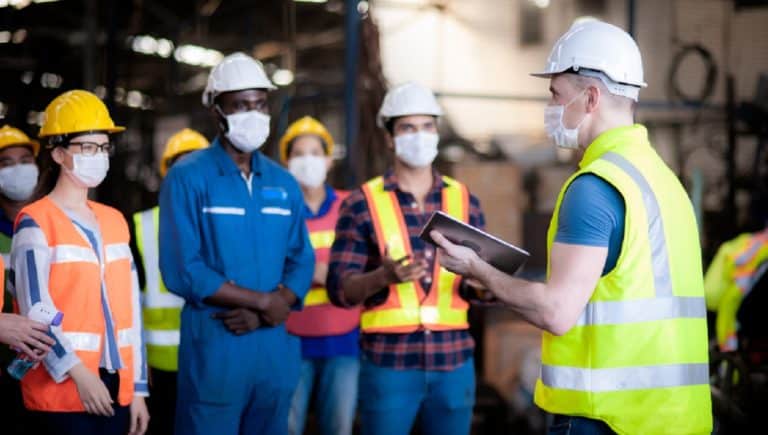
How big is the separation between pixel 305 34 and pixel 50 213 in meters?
15.8

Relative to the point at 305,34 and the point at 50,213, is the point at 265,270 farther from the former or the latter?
the point at 305,34

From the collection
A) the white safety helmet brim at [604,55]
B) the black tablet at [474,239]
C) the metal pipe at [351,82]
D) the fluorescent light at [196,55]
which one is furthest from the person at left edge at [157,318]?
the fluorescent light at [196,55]

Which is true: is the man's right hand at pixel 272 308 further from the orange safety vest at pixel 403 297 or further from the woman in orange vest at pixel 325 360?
the woman in orange vest at pixel 325 360

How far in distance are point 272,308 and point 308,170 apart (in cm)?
164

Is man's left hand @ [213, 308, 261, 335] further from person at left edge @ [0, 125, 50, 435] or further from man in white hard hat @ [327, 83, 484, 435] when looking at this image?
person at left edge @ [0, 125, 50, 435]

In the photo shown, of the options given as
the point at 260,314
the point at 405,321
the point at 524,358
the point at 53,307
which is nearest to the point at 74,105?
the point at 53,307

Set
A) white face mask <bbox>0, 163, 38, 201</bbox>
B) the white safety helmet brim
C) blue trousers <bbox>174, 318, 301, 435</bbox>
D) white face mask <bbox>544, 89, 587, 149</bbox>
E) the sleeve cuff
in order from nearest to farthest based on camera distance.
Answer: the white safety helmet brim → white face mask <bbox>544, 89, 587, 149</bbox> → the sleeve cuff → blue trousers <bbox>174, 318, 301, 435</bbox> → white face mask <bbox>0, 163, 38, 201</bbox>

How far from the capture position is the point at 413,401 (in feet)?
13.2

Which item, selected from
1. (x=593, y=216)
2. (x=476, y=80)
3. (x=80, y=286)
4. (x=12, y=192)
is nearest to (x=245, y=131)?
(x=80, y=286)

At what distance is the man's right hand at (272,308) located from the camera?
3889mm

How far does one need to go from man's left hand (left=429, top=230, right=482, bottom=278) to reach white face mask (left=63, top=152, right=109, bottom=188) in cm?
144

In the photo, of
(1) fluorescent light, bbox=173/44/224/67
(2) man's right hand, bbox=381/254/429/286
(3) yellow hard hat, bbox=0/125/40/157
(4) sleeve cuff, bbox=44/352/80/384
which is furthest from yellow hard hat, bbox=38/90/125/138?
(1) fluorescent light, bbox=173/44/224/67

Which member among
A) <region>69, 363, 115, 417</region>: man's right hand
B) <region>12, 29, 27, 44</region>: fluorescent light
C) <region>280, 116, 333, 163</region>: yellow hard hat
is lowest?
<region>69, 363, 115, 417</region>: man's right hand

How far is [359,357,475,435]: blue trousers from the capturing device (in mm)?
3996
